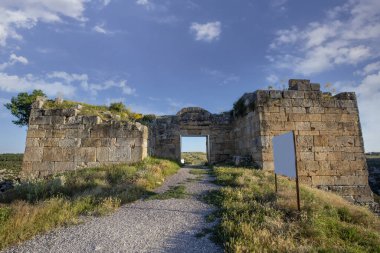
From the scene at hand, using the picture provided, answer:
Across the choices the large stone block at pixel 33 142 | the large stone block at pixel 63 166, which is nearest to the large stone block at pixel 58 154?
the large stone block at pixel 63 166

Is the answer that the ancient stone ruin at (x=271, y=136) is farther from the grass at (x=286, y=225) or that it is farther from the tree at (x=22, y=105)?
the tree at (x=22, y=105)

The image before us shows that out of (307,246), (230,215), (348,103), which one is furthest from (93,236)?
(348,103)

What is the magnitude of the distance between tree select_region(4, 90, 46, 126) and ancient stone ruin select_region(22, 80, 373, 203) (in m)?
17.3

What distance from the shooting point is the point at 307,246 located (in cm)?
446

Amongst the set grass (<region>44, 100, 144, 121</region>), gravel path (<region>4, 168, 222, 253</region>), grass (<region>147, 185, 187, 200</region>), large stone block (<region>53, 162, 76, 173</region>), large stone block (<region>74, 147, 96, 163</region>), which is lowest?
gravel path (<region>4, 168, 222, 253</region>)

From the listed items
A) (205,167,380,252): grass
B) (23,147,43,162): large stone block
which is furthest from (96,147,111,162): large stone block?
(205,167,380,252): grass

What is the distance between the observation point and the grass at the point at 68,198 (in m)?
5.66

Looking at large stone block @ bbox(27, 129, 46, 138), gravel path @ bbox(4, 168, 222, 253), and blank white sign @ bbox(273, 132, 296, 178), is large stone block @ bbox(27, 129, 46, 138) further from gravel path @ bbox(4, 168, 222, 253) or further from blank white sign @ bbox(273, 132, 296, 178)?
blank white sign @ bbox(273, 132, 296, 178)

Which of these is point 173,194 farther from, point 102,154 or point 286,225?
point 102,154

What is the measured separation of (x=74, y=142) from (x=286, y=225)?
11399 millimetres

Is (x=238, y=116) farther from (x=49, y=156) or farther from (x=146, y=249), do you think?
(x=146, y=249)

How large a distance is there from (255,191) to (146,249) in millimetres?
4718

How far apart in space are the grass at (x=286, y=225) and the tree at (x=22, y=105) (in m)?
27.8

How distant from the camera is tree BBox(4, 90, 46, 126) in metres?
27.6
